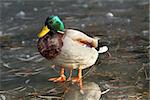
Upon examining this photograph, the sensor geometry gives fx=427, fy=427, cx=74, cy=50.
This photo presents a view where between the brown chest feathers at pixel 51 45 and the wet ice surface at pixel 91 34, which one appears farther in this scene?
the wet ice surface at pixel 91 34

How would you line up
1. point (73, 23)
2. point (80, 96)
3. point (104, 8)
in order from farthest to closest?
point (104, 8) → point (73, 23) → point (80, 96)

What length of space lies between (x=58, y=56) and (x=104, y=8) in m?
3.47

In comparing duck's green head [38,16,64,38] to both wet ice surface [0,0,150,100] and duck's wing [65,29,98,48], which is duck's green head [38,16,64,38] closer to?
duck's wing [65,29,98,48]

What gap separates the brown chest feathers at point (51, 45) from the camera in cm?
304

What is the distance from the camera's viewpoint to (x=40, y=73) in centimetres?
354

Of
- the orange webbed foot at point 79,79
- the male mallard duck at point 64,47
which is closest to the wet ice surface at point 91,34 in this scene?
the orange webbed foot at point 79,79

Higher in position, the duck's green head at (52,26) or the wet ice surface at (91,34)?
the duck's green head at (52,26)

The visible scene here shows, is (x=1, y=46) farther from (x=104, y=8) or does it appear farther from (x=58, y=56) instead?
(x=104, y=8)

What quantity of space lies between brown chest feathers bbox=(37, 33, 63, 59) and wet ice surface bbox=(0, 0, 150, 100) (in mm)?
290

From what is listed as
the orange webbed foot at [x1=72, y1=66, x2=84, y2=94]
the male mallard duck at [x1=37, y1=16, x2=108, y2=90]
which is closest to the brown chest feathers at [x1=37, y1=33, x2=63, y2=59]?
the male mallard duck at [x1=37, y1=16, x2=108, y2=90]

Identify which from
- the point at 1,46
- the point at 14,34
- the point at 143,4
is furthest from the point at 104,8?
the point at 1,46

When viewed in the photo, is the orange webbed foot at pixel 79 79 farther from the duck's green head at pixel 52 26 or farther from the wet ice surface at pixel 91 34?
the duck's green head at pixel 52 26

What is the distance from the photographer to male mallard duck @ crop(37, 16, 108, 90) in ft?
9.98

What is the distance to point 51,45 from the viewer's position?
306 centimetres
